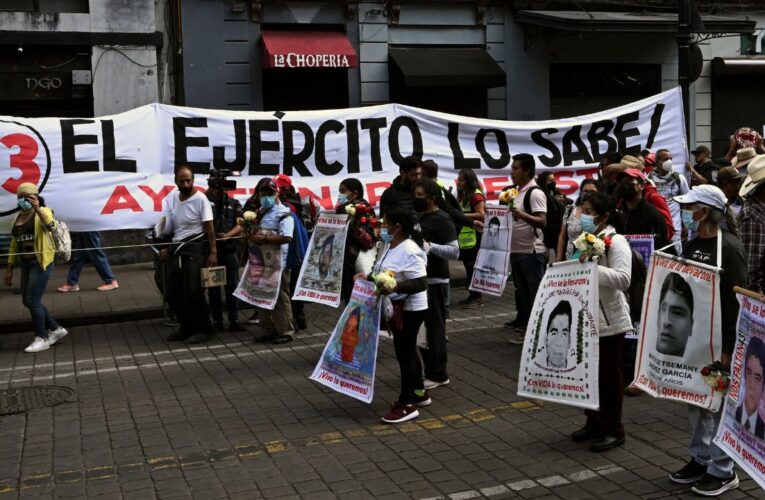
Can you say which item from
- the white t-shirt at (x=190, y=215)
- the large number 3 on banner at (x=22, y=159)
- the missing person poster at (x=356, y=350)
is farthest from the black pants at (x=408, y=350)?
the large number 3 on banner at (x=22, y=159)

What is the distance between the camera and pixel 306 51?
17.2 metres

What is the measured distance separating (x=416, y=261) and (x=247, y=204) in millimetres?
4161

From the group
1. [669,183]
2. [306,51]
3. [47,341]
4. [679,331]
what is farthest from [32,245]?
[306,51]

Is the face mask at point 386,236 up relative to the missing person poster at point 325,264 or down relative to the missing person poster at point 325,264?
up

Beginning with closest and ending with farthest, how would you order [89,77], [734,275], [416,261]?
1. [734,275]
2. [416,261]
3. [89,77]

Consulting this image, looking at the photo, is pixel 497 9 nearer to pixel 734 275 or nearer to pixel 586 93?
pixel 586 93

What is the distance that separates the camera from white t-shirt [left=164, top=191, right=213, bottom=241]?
404 inches

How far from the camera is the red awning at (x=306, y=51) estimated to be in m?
17.0

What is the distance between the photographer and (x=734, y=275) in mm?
5277

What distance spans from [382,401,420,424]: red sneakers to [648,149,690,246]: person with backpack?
6.03 metres

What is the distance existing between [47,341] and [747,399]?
7819mm

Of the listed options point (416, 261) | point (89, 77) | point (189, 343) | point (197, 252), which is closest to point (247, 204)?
point (197, 252)

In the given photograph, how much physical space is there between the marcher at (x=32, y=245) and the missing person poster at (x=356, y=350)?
13.3 ft

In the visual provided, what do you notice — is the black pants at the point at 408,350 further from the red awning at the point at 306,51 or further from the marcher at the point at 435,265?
the red awning at the point at 306,51
